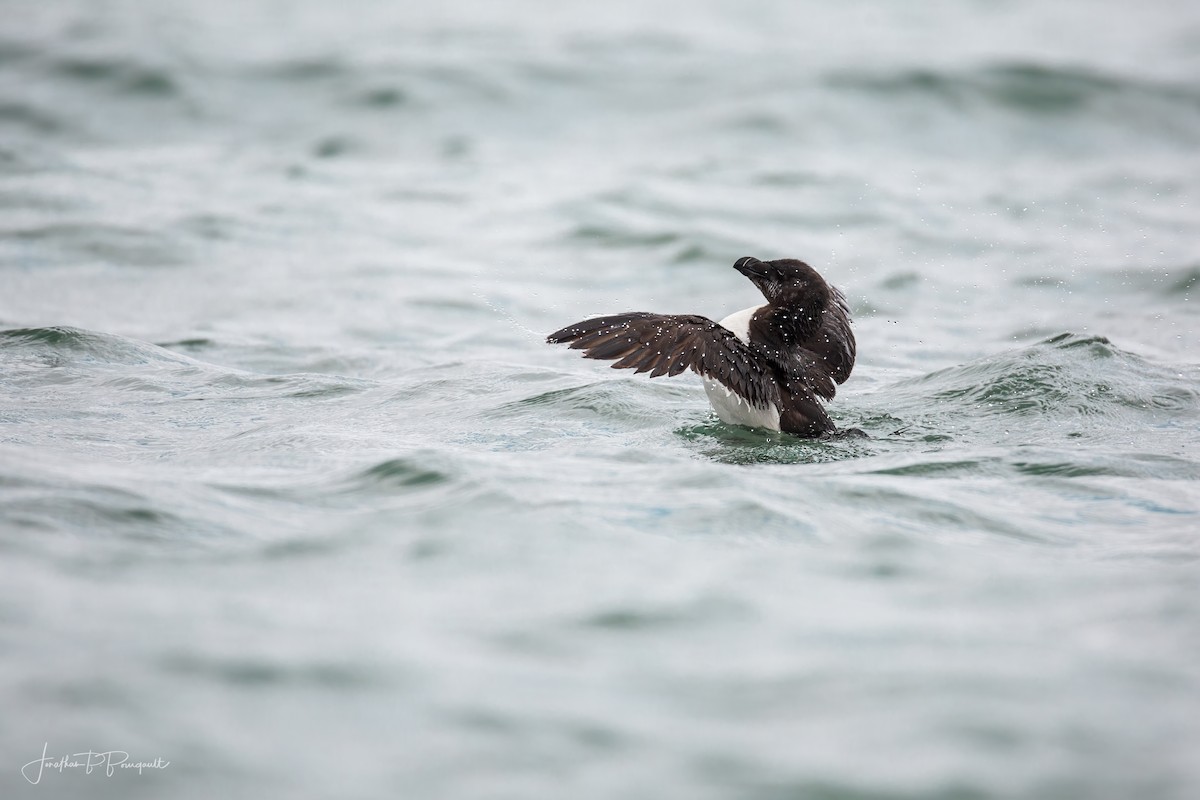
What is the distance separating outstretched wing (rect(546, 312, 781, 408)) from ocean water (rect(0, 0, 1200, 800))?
32cm

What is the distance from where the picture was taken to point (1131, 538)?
4.98m

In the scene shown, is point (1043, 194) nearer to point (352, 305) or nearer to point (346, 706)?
point (352, 305)

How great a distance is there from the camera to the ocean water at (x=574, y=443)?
346 centimetres

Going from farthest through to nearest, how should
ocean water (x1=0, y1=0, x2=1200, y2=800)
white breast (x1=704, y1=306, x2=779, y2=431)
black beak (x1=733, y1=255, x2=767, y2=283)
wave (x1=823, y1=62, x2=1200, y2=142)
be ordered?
wave (x1=823, y1=62, x2=1200, y2=142)
black beak (x1=733, y1=255, x2=767, y2=283)
white breast (x1=704, y1=306, x2=779, y2=431)
ocean water (x1=0, y1=0, x2=1200, y2=800)

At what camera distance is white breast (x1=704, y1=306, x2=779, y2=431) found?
6.29 m

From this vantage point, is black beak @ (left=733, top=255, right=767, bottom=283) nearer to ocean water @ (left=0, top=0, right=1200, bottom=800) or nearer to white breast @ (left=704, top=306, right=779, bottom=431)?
white breast @ (left=704, top=306, right=779, bottom=431)

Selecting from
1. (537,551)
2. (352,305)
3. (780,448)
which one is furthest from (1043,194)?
(537,551)

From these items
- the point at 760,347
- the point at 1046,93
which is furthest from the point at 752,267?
the point at 1046,93

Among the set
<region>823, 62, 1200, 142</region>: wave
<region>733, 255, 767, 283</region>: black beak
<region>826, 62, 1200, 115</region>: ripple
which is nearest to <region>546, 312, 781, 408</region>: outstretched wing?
<region>733, 255, 767, 283</region>: black beak

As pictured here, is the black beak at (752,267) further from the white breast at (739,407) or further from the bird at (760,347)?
the white breast at (739,407)

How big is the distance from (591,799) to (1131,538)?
2.68 metres

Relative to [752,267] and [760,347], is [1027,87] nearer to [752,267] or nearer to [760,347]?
[752,267]

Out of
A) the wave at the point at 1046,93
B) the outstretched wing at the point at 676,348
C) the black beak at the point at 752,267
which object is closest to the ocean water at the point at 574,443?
the wave at the point at 1046,93

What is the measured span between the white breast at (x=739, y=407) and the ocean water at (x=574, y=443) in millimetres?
93
